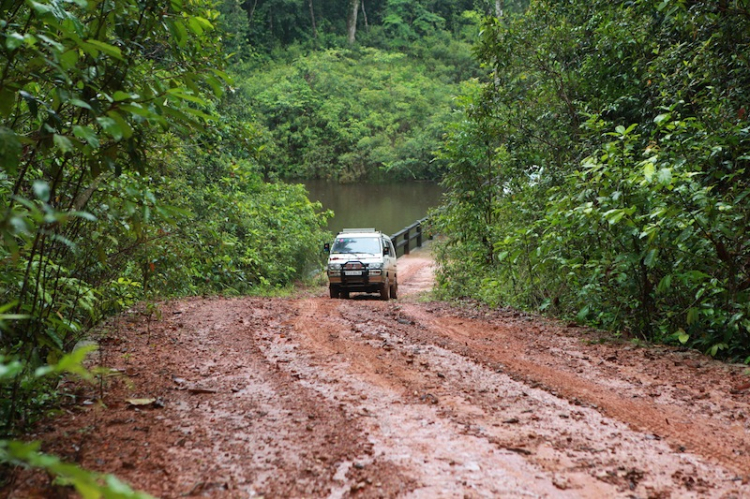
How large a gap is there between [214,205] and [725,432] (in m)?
11.8

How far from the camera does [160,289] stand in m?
10.5

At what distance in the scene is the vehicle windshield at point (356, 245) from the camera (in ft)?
54.5

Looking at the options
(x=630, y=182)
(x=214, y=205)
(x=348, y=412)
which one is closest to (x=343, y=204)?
(x=214, y=205)

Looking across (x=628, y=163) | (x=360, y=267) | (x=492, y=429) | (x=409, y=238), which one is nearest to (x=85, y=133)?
(x=492, y=429)

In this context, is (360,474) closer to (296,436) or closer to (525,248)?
(296,436)

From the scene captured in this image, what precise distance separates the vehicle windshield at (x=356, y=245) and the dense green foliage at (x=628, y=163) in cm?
379

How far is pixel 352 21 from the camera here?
44.8 metres

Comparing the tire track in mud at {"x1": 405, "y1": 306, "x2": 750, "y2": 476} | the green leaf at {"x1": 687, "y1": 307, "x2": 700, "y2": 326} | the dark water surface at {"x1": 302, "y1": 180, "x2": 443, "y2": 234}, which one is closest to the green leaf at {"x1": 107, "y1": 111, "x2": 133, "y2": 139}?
the tire track in mud at {"x1": 405, "y1": 306, "x2": 750, "y2": 476}

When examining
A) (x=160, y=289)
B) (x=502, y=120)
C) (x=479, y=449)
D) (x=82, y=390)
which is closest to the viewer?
(x=479, y=449)

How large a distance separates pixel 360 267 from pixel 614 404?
37.5 feet

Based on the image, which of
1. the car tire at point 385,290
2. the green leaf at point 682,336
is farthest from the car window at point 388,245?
the green leaf at point 682,336

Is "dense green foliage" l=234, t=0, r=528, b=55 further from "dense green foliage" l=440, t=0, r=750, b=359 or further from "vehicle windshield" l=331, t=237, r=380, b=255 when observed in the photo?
"dense green foliage" l=440, t=0, r=750, b=359

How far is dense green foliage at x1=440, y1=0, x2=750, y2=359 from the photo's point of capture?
20.7ft

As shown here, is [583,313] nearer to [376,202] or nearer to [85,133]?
[85,133]
